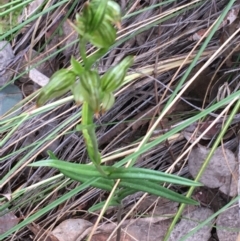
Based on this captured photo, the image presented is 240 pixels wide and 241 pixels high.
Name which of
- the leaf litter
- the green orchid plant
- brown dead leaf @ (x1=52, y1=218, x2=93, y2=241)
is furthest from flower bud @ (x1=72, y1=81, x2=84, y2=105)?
brown dead leaf @ (x1=52, y1=218, x2=93, y2=241)

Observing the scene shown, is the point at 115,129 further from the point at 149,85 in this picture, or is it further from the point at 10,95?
the point at 10,95

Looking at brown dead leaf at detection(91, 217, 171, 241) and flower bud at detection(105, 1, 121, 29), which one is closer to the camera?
flower bud at detection(105, 1, 121, 29)

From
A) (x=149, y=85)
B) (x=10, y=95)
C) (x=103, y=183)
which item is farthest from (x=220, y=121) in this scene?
(x=10, y=95)

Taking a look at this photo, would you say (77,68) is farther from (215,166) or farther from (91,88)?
(215,166)

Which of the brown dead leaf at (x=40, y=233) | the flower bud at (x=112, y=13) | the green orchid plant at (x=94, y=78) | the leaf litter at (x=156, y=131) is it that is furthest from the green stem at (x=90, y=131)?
the brown dead leaf at (x=40, y=233)

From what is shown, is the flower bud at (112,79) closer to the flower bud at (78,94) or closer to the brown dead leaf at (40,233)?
the flower bud at (78,94)

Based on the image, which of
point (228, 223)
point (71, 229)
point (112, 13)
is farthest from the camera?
point (71, 229)

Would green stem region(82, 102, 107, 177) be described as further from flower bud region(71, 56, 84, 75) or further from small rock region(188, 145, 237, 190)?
small rock region(188, 145, 237, 190)

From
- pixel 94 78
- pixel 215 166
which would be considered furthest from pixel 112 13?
pixel 215 166

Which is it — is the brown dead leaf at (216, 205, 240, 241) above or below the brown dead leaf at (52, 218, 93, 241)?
below
